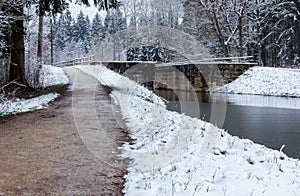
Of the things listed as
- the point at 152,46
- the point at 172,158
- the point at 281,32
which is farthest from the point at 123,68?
the point at 172,158

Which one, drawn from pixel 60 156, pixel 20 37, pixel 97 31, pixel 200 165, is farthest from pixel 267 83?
pixel 97 31

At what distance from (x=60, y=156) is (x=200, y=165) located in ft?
6.22

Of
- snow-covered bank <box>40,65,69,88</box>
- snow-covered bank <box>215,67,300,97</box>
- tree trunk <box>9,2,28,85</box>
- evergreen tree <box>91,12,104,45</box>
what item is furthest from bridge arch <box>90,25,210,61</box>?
tree trunk <box>9,2,28,85</box>

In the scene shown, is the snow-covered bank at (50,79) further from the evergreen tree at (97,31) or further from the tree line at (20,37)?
the evergreen tree at (97,31)

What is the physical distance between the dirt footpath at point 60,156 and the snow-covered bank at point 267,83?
14.9 meters

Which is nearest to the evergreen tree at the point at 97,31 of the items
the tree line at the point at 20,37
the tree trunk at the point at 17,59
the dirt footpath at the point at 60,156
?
the tree line at the point at 20,37

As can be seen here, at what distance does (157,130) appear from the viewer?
250 inches

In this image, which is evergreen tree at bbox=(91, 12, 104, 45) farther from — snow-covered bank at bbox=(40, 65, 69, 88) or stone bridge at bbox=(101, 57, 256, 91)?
snow-covered bank at bbox=(40, 65, 69, 88)

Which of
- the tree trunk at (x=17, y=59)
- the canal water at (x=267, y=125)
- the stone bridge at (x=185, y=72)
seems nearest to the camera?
the canal water at (x=267, y=125)

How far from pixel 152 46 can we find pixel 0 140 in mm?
27767

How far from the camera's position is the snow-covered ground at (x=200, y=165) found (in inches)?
143

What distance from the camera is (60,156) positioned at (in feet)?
15.3

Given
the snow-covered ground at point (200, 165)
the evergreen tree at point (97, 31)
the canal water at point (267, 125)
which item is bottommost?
the canal water at point (267, 125)

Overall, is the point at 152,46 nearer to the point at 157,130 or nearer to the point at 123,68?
the point at 123,68
